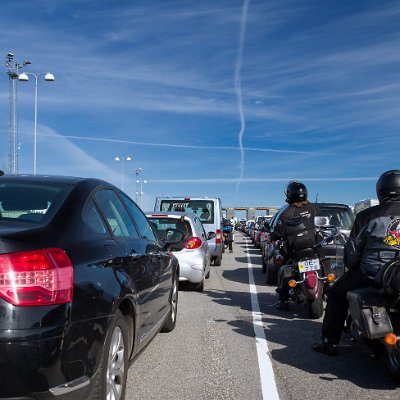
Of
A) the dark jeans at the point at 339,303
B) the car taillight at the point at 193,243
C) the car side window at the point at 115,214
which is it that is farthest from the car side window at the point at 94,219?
the car taillight at the point at 193,243

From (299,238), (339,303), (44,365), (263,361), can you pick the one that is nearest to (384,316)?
(339,303)

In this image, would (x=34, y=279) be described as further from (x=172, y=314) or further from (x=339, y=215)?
(x=339, y=215)

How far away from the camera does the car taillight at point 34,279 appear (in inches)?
99.0

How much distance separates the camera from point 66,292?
2664 millimetres

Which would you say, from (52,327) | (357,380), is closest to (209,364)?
(357,380)

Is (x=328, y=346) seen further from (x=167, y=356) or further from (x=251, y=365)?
(x=167, y=356)

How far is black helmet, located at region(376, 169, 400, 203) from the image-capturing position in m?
4.62

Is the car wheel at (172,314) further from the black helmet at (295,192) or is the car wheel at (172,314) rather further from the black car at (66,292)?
the black helmet at (295,192)

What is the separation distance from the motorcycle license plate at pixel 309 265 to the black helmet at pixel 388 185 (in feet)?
8.39

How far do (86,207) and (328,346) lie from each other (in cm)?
310

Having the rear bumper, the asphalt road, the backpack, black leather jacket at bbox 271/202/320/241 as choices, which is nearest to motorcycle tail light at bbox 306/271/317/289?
the backpack

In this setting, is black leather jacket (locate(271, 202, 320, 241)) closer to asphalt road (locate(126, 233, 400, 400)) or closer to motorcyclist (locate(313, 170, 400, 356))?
asphalt road (locate(126, 233, 400, 400))

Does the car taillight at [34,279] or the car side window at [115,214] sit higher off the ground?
the car side window at [115,214]

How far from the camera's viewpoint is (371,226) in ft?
14.8
